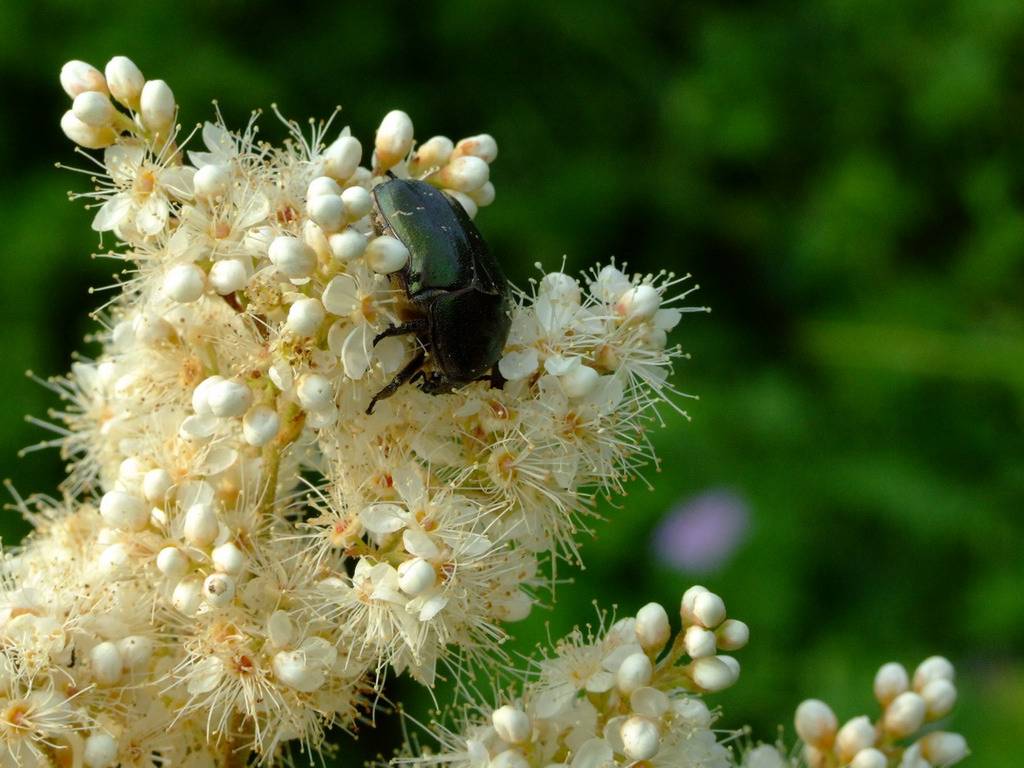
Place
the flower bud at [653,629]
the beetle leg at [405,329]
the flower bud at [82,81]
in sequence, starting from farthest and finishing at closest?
1. the flower bud at [82,81]
2. the flower bud at [653,629]
3. the beetle leg at [405,329]

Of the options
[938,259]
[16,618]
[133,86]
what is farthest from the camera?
[938,259]

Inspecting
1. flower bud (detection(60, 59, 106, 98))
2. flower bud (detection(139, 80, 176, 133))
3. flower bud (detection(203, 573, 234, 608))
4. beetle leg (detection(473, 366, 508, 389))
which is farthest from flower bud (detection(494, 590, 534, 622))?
flower bud (detection(60, 59, 106, 98))

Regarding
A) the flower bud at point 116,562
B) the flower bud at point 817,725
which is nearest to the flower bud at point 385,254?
the flower bud at point 116,562

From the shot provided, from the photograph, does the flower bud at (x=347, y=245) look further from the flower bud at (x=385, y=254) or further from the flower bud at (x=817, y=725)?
the flower bud at (x=817, y=725)

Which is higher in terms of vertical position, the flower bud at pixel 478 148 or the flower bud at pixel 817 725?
the flower bud at pixel 478 148

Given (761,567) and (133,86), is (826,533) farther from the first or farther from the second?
(133,86)

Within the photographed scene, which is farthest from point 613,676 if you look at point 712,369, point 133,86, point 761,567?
point 712,369

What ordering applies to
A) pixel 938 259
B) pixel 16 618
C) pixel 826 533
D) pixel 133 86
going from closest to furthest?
pixel 16 618 < pixel 133 86 < pixel 826 533 < pixel 938 259
